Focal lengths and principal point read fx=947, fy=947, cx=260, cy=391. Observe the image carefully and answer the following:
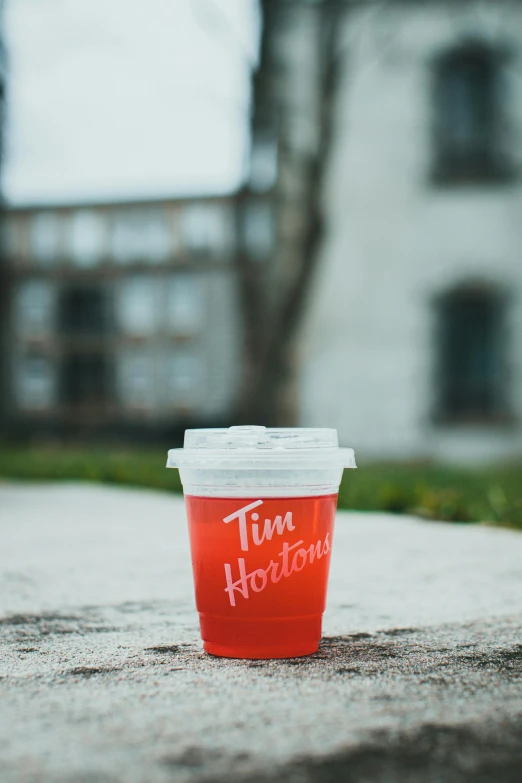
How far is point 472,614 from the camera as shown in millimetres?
2697

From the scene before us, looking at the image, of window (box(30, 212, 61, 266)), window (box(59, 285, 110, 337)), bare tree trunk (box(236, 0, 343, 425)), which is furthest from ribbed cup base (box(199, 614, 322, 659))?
window (box(30, 212, 61, 266))

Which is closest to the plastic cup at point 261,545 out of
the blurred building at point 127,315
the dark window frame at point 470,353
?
the dark window frame at point 470,353

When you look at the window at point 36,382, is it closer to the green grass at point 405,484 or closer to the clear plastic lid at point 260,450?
the green grass at point 405,484

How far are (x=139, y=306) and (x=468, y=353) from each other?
78.4 feet

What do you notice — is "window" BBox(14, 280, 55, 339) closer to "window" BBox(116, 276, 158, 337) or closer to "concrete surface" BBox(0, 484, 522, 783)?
"window" BBox(116, 276, 158, 337)

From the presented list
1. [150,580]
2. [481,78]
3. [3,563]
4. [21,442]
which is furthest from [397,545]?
[21,442]

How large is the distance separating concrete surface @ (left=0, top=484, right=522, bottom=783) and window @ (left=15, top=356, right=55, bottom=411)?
1223 inches

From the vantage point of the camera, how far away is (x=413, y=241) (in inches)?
420

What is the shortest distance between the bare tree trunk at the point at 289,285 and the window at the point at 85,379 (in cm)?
2294

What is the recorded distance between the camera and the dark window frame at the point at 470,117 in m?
10.7

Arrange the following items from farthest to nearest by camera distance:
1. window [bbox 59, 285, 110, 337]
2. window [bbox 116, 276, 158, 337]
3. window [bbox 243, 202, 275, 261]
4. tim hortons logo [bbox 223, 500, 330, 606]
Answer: window [bbox 59, 285, 110, 337] → window [bbox 116, 276, 158, 337] → window [bbox 243, 202, 275, 261] → tim hortons logo [bbox 223, 500, 330, 606]

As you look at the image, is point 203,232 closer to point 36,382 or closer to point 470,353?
→ point 36,382

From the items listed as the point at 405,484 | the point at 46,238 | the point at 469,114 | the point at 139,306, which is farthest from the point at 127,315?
the point at 405,484

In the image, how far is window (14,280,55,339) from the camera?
3475 centimetres
